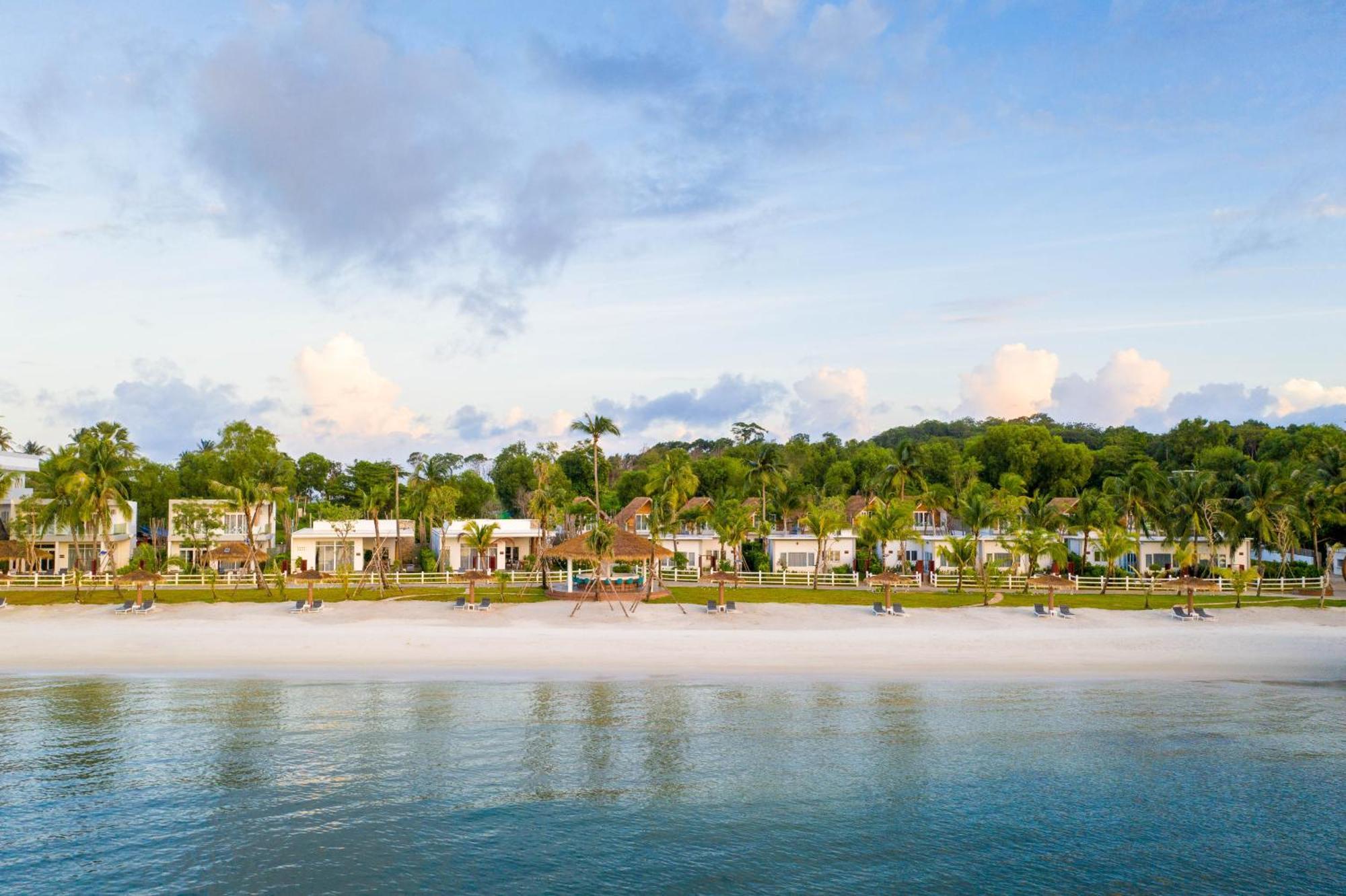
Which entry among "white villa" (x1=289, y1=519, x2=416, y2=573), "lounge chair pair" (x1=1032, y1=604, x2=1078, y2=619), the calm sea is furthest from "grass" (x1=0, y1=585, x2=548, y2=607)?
"lounge chair pair" (x1=1032, y1=604, x2=1078, y2=619)

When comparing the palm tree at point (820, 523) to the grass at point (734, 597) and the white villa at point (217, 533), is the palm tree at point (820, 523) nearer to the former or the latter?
the grass at point (734, 597)

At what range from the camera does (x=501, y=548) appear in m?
64.9

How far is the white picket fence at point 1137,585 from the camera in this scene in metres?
52.0

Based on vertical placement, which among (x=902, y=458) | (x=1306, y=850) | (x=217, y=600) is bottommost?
(x=1306, y=850)

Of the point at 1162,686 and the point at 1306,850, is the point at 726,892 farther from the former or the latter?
the point at 1162,686

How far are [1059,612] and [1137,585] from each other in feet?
44.2

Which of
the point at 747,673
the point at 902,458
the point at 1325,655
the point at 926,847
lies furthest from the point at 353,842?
the point at 902,458

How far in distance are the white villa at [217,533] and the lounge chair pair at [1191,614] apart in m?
54.7

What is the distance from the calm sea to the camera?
1633cm

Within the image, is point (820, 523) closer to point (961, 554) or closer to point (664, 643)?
point (961, 554)

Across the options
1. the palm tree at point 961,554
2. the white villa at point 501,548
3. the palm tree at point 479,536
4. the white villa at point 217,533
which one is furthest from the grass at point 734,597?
the white villa at point 217,533

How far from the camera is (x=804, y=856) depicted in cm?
1698

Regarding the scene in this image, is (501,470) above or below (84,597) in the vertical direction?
above

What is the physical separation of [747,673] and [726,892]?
17220mm
